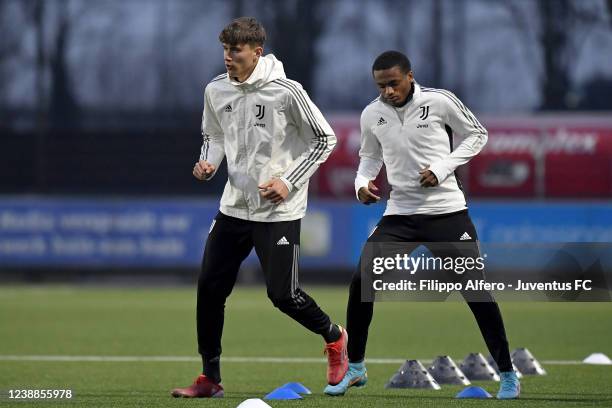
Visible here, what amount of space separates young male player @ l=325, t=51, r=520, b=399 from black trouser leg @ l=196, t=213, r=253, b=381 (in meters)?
0.76

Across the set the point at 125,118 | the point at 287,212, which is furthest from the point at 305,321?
the point at 125,118

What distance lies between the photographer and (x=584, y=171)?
2488cm

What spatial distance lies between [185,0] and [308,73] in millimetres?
2817

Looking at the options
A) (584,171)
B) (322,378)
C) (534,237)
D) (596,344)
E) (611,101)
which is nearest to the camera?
(322,378)

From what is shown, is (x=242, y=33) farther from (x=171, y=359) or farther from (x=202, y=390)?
(x=171, y=359)

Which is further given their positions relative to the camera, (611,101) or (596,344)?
(611,101)

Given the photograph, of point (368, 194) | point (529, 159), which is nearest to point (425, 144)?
point (368, 194)

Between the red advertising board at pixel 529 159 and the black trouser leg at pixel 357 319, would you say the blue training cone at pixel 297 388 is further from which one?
the red advertising board at pixel 529 159

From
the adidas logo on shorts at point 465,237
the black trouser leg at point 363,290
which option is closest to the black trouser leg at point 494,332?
the adidas logo on shorts at point 465,237

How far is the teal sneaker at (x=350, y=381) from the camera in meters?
8.88

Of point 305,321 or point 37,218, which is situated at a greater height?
point 305,321

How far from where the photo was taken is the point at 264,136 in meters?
8.66

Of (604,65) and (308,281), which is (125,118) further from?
(604,65)

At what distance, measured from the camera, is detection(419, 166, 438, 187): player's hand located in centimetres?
857
